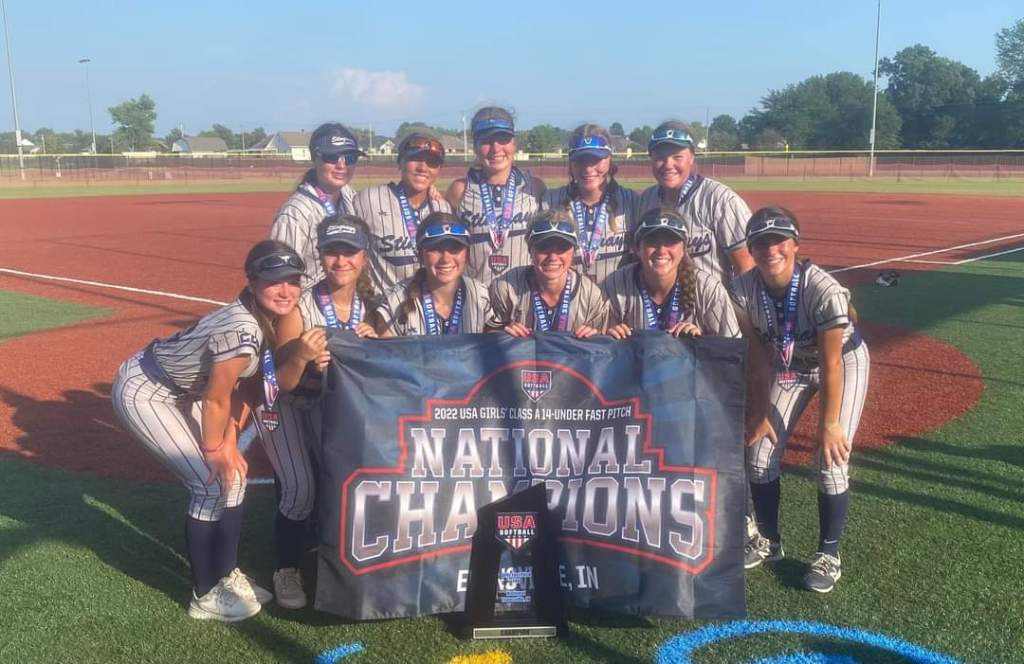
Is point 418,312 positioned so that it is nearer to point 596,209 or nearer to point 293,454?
point 293,454

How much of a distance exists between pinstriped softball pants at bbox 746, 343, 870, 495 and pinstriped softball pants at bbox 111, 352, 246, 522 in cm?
247

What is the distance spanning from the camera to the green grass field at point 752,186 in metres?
40.7

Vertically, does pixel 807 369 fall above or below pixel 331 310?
below

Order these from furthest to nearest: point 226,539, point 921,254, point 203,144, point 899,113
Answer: point 203,144
point 899,113
point 921,254
point 226,539

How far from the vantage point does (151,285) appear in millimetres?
13570

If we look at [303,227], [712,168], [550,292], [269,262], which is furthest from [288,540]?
A: [712,168]

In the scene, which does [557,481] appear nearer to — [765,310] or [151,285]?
[765,310]

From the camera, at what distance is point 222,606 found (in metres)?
3.92

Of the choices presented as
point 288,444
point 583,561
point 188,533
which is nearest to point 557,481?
point 583,561

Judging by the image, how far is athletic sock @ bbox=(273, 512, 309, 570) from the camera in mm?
4152

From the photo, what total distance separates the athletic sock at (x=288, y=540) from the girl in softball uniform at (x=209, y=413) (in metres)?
0.21

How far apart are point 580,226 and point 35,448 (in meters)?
4.12

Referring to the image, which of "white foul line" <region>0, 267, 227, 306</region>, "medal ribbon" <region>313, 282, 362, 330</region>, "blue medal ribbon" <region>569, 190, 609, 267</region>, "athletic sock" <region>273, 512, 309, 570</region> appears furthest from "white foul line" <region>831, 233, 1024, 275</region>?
"athletic sock" <region>273, 512, 309, 570</region>

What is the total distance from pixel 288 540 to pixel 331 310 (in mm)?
1094
